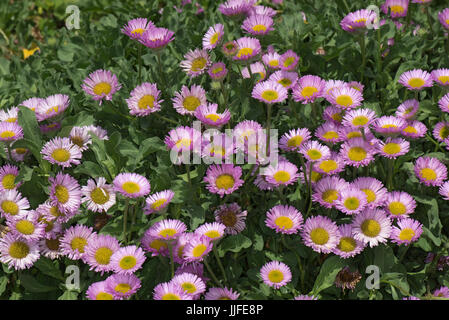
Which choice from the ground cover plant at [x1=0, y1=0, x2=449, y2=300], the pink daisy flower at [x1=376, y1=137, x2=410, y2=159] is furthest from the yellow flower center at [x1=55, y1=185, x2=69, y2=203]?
the pink daisy flower at [x1=376, y1=137, x2=410, y2=159]

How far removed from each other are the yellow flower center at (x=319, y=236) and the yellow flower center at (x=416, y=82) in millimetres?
878

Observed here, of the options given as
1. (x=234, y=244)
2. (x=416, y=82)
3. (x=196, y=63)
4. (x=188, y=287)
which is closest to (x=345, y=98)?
(x=416, y=82)

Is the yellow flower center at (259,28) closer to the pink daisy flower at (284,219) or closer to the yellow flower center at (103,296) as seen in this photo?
the pink daisy flower at (284,219)

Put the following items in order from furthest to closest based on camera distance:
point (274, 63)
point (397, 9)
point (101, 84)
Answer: point (397, 9), point (274, 63), point (101, 84)

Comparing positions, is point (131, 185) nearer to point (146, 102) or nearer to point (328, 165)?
point (146, 102)

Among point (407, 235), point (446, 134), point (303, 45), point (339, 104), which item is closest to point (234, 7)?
point (303, 45)

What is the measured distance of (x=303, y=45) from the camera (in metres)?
2.95

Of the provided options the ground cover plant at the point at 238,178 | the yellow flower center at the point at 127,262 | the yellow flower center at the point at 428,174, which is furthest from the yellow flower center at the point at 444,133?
the yellow flower center at the point at 127,262

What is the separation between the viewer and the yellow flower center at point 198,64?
104 inches

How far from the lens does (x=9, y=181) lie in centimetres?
246

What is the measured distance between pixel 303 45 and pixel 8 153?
5.09ft

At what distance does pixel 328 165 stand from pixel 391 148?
0.27m

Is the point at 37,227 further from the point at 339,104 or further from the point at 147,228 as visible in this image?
the point at 339,104
